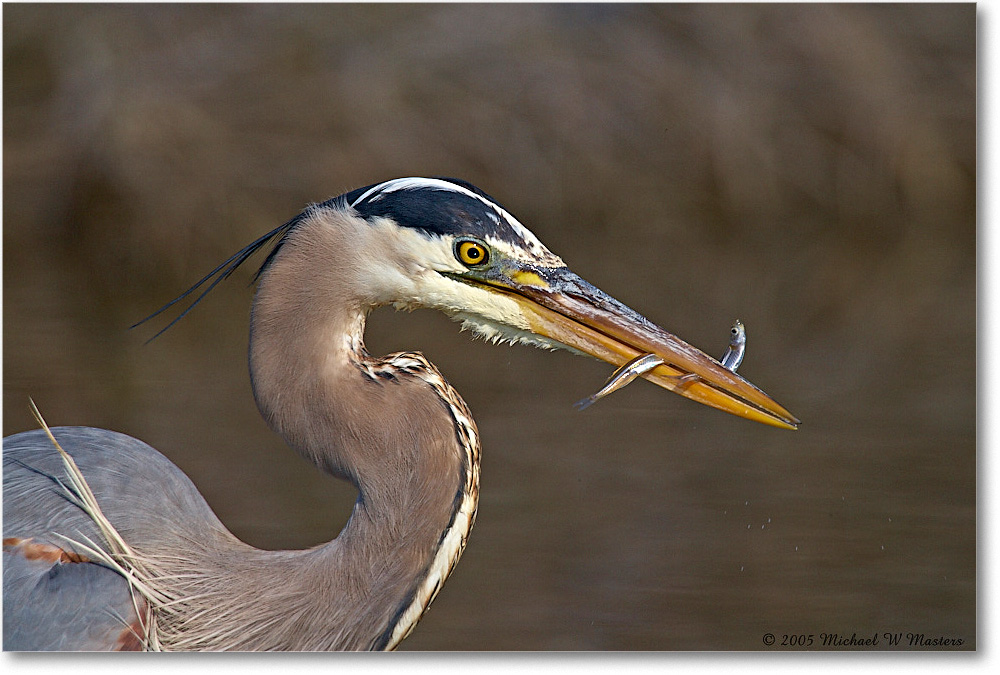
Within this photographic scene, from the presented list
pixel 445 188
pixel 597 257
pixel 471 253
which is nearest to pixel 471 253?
pixel 471 253

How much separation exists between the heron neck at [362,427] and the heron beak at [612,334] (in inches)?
8.6

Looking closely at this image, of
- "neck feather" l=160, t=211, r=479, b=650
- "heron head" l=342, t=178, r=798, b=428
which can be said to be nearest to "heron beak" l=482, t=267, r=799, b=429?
"heron head" l=342, t=178, r=798, b=428

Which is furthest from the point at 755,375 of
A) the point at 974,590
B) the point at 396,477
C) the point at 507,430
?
the point at 396,477

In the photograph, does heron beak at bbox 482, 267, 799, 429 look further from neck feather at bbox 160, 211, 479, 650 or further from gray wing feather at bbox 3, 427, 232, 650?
gray wing feather at bbox 3, 427, 232, 650

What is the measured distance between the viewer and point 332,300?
6.88 ft

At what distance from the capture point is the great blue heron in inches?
82.1

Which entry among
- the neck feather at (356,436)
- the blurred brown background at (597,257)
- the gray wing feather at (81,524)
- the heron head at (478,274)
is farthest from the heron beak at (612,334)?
the gray wing feather at (81,524)

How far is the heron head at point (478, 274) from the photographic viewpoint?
2.05 meters

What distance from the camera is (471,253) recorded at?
2.06 m

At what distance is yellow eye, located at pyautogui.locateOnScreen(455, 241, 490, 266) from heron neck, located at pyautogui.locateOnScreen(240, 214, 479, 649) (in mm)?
206

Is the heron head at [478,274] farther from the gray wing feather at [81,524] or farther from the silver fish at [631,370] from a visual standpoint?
the gray wing feather at [81,524]

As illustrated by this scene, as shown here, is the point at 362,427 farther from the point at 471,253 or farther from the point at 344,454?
the point at 471,253

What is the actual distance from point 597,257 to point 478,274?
277 centimetres

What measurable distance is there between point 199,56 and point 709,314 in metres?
2.39
